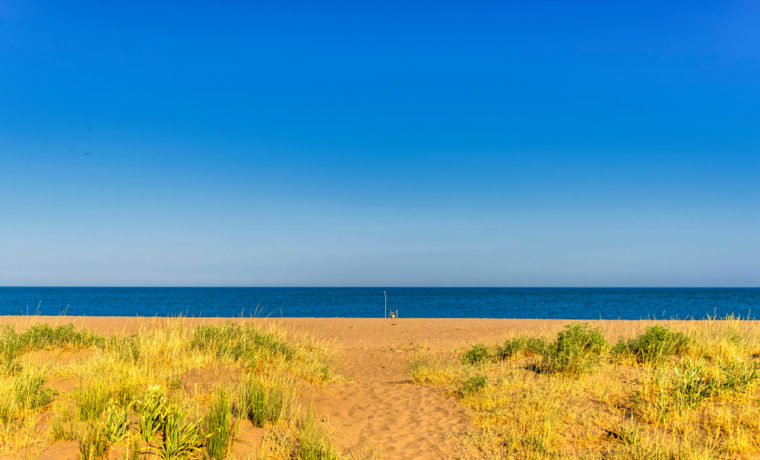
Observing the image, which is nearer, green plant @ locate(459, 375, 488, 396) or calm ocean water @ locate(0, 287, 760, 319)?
green plant @ locate(459, 375, 488, 396)

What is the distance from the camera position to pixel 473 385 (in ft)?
28.7

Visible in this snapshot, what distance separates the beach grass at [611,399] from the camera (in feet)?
19.5

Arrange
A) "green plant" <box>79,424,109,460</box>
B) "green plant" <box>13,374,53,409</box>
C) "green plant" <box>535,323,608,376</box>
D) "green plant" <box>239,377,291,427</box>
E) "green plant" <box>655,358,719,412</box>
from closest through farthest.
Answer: "green plant" <box>79,424,109,460</box> → "green plant" <box>13,374,53,409</box> → "green plant" <box>239,377,291,427</box> → "green plant" <box>655,358,719,412</box> → "green plant" <box>535,323,608,376</box>

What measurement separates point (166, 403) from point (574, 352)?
868cm

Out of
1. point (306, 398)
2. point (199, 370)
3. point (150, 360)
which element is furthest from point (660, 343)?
point (150, 360)

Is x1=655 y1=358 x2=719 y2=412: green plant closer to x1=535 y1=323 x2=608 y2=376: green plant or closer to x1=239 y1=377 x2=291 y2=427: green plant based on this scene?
x1=535 y1=323 x2=608 y2=376: green plant

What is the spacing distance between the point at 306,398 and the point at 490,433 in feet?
11.6

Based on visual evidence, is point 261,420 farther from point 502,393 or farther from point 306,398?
point 502,393

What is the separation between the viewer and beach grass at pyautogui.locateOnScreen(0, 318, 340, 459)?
5121 mm

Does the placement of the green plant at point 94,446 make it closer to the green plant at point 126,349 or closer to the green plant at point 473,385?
the green plant at point 126,349

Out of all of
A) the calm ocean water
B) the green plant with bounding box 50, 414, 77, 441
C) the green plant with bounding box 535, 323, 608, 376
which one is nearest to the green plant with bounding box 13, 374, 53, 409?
the green plant with bounding box 50, 414, 77, 441

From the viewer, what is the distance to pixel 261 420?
6559mm

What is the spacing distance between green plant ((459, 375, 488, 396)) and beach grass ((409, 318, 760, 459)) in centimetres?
2

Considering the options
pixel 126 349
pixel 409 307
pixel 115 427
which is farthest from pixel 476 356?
pixel 409 307
